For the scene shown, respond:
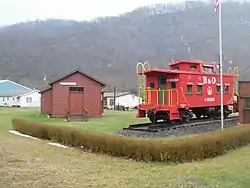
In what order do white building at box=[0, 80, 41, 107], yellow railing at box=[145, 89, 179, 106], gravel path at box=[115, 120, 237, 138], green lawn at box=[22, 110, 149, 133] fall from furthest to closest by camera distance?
white building at box=[0, 80, 41, 107], green lawn at box=[22, 110, 149, 133], yellow railing at box=[145, 89, 179, 106], gravel path at box=[115, 120, 237, 138]

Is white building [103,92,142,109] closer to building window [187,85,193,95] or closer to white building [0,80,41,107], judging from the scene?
white building [0,80,41,107]

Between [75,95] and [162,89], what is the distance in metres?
16.2

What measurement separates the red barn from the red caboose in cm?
1411

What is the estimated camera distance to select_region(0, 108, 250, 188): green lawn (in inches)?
320

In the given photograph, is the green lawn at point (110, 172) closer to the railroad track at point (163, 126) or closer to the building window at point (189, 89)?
the railroad track at point (163, 126)

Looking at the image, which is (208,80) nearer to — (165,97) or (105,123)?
(165,97)

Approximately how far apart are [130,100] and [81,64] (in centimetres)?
5087

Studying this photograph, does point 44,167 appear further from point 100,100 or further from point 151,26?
point 151,26

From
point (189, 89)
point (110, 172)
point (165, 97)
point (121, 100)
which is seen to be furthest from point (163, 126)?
point (121, 100)

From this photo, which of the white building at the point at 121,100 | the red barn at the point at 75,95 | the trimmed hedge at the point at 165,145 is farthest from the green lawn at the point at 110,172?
the white building at the point at 121,100

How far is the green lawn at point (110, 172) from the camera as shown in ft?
26.7

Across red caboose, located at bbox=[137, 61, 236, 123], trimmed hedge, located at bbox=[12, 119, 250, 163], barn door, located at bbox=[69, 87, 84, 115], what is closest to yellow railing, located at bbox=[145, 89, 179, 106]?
red caboose, located at bbox=[137, 61, 236, 123]

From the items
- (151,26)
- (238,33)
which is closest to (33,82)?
(151,26)

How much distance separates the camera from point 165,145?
10766mm
